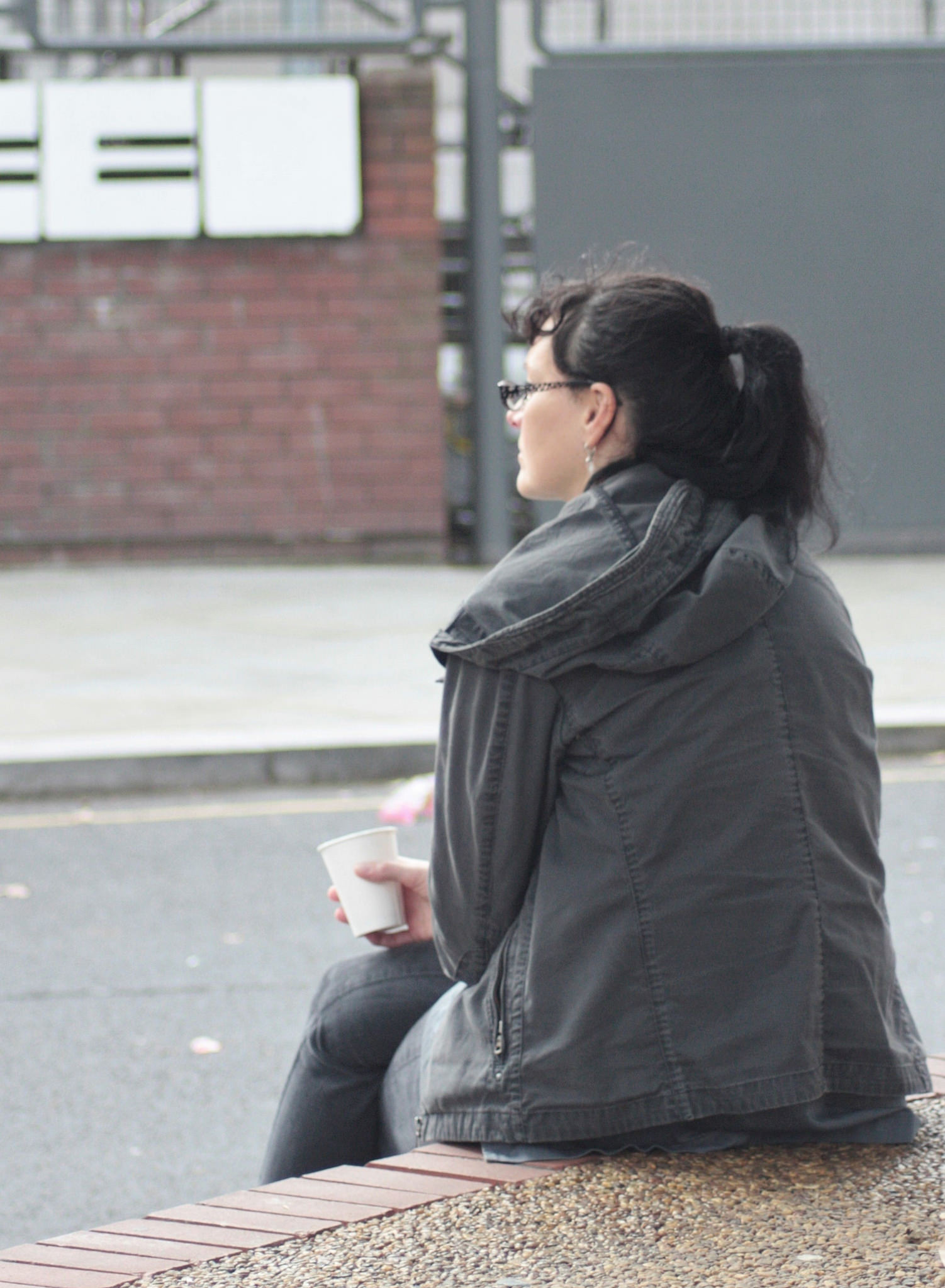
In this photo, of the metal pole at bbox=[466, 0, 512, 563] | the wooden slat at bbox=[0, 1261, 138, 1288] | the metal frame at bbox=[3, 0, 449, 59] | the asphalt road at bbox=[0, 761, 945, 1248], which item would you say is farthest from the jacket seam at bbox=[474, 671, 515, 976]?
the metal frame at bbox=[3, 0, 449, 59]

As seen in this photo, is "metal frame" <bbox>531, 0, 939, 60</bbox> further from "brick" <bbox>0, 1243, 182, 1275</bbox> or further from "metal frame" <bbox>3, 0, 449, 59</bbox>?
"brick" <bbox>0, 1243, 182, 1275</bbox>

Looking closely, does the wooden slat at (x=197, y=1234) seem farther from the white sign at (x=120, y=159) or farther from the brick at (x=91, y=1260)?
the white sign at (x=120, y=159)

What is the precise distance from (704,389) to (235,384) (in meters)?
11.1

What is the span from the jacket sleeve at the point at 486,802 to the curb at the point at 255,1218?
0.26 meters

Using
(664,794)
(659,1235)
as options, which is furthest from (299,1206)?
(664,794)

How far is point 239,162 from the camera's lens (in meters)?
12.5

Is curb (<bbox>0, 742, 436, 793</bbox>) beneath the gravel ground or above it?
beneath

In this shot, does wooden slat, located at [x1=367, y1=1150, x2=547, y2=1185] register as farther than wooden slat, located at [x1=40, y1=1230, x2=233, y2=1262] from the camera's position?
Yes

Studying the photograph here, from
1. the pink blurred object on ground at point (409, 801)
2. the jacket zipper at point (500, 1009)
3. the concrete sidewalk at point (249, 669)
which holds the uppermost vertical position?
the jacket zipper at point (500, 1009)

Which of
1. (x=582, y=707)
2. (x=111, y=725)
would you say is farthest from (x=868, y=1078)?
(x=111, y=725)

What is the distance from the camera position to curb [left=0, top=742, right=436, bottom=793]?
6.70 metres

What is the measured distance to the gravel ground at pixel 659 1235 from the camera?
1973mm

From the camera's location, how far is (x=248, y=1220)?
7.03 feet

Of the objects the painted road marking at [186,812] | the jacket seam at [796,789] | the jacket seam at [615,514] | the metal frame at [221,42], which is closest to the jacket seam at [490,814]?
the jacket seam at [615,514]
